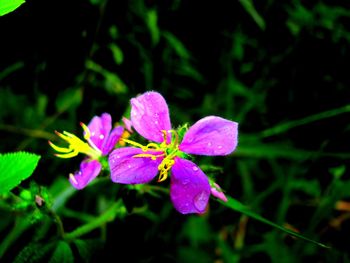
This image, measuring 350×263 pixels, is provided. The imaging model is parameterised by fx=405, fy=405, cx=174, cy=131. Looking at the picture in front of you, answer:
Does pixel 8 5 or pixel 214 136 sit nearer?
pixel 8 5

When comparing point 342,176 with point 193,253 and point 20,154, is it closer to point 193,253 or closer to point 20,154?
point 193,253

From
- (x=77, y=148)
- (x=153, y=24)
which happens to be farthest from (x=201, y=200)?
(x=153, y=24)

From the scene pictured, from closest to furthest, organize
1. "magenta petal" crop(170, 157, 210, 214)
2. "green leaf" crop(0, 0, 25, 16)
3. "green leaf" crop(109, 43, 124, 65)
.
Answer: "green leaf" crop(0, 0, 25, 16), "magenta petal" crop(170, 157, 210, 214), "green leaf" crop(109, 43, 124, 65)

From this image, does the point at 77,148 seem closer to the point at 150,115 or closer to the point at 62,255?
the point at 150,115

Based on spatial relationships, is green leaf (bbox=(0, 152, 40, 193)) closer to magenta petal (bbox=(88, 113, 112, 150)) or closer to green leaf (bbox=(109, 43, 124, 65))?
magenta petal (bbox=(88, 113, 112, 150))

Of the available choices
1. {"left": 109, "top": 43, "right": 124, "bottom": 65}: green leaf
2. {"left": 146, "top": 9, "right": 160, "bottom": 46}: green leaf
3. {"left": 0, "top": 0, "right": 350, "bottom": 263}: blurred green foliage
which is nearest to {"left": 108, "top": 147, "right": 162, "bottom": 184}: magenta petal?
{"left": 0, "top": 0, "right": 350, "bottom": 263}: blurred green foliage

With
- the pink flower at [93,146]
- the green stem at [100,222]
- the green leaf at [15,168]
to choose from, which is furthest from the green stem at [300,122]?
the green leaf at [15,168]
